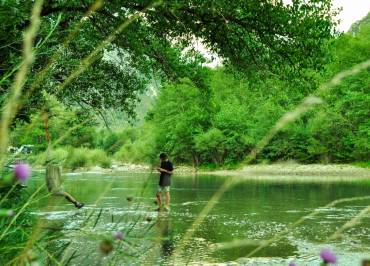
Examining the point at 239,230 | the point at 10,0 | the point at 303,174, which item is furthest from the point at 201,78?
the point at 303,174

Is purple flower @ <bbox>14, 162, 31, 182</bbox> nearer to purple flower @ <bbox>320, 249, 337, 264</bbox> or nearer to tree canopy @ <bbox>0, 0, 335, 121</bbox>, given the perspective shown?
purple flower @ <bbox>320, 249, 337, 264</bbox>

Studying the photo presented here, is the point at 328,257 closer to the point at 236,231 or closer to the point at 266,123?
the point at 236,231

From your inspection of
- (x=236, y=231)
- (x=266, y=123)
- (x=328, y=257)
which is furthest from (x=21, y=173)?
(x=266, y=123)

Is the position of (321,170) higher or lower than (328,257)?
higher

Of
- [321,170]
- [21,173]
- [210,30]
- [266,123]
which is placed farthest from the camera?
[266,123]

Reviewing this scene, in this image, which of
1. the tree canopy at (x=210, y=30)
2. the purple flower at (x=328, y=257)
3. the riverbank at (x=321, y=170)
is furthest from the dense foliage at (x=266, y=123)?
the purple flower at (x=328, y=257)

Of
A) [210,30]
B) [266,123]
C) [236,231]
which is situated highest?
[266,123]

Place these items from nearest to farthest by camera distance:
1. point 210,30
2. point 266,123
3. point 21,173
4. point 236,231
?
1. point 21,173
2. point 210,30
3. point 236,231
4. point 266,123

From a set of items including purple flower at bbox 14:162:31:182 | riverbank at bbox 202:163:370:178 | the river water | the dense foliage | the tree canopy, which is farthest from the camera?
the dense foliage

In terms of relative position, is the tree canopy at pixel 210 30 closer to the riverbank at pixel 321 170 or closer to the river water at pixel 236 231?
the river water at pixel 236 231

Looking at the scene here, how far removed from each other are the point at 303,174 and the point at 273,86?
5027 centimetres

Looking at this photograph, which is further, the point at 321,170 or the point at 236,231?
the point at 321,170

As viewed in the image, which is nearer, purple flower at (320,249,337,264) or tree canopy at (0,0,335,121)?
purple flower at (320,249,337,264)

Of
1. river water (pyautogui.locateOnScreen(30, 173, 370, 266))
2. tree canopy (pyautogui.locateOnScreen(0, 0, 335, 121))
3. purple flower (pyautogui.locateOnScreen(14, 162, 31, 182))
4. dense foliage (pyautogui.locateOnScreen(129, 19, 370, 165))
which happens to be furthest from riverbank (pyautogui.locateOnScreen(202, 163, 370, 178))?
purple flower (pyautogui.locateOnScreen(14, 162, 31, 182))
